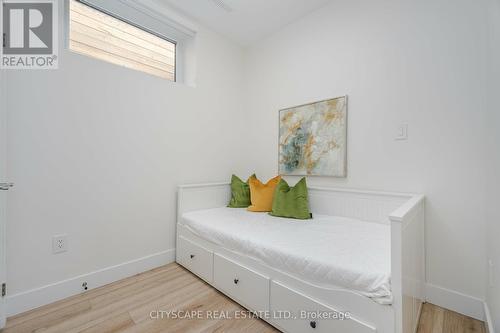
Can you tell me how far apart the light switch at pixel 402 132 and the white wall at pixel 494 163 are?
16.4 inches

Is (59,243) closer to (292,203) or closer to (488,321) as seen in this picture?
(292,203)

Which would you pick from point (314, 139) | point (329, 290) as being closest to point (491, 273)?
point (329, 290)

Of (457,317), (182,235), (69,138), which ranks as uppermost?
(69,138)

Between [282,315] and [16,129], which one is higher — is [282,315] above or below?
below

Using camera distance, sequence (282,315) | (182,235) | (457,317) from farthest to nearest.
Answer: (182,235) < (457,317) < (282,315)

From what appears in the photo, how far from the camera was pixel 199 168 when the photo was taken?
241 centimetres

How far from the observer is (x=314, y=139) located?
7.03 ft

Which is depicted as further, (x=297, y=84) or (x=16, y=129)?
(x=297, y=84)

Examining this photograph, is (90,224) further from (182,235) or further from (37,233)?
(182,235)

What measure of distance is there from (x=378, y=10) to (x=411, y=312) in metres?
2.13

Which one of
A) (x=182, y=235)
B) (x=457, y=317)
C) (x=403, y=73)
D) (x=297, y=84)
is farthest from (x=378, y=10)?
(x=182, y=235)

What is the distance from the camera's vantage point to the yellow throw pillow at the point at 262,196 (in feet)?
7.16

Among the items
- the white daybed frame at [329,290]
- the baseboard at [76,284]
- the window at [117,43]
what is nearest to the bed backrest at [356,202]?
the white daybed frame at [329,290]

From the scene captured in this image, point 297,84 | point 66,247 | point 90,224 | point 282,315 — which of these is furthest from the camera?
point 297,84
